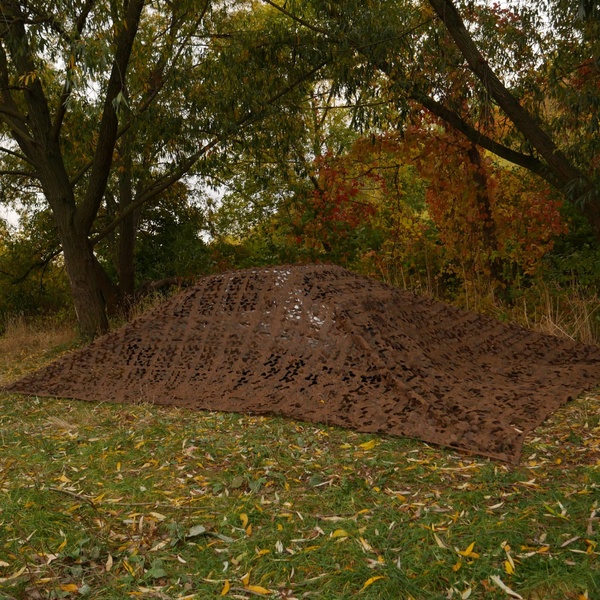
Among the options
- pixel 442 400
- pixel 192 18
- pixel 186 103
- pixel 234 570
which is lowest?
pixel 234 570

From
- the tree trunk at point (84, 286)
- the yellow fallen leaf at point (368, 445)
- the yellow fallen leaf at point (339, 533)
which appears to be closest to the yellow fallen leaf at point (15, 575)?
the yellow fallen leaf at point (339, 533)

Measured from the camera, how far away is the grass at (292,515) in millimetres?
2533

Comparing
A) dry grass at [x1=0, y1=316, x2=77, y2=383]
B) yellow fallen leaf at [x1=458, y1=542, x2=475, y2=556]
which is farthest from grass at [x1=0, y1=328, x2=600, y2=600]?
dry grass at [x1=0, y1=316, x2=77, y2=383]

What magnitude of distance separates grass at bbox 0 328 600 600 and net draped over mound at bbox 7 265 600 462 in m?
0.27

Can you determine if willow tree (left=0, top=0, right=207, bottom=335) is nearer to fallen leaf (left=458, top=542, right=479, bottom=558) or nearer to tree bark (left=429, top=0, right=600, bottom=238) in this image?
tree bark (left=429, top=0, right=600, bottom=238)

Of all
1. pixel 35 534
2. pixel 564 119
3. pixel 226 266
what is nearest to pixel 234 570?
pixel 35 534

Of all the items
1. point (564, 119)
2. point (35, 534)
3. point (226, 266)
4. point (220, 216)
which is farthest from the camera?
point (220, 216)

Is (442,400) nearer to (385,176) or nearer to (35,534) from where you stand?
(35,534)

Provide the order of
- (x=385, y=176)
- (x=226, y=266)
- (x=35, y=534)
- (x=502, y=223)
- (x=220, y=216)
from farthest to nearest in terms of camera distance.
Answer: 1. (x=220, y=216)
2. (x=226, y=266)
3. (x=385, y=176)
4. (x=502, y=223)
5. (x=35, y=534)

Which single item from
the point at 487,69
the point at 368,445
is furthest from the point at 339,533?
the point at 487,69

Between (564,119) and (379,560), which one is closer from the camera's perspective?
(379,560)

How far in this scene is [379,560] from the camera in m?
2.66

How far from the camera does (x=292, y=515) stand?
3.14 metres

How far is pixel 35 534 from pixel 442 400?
266 cm
